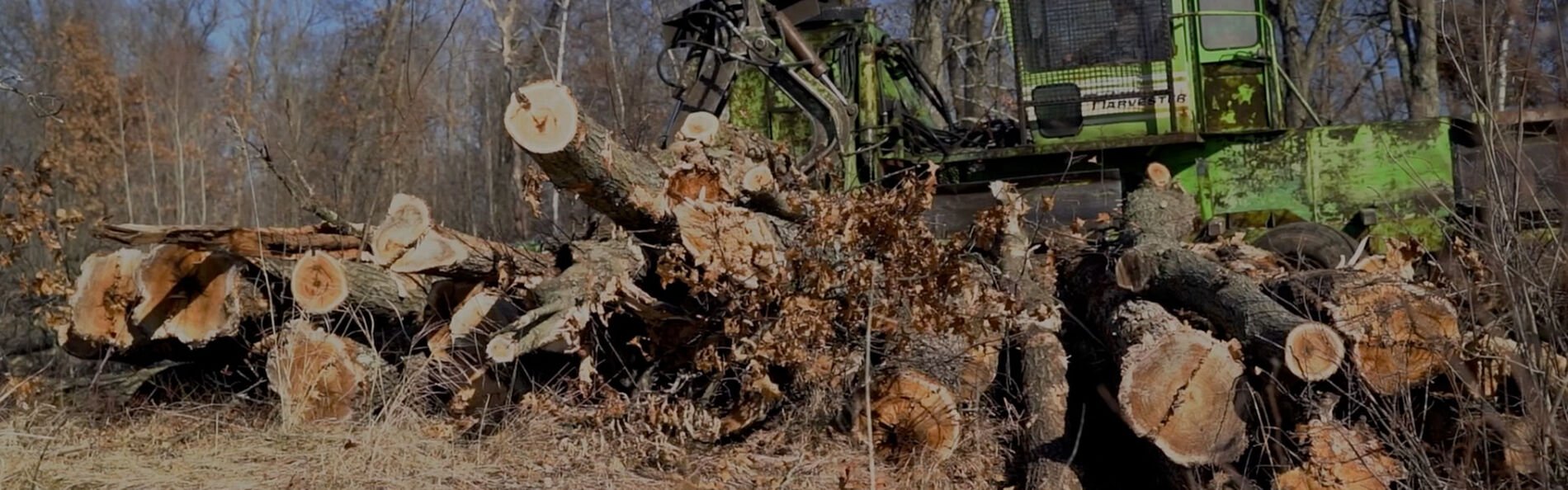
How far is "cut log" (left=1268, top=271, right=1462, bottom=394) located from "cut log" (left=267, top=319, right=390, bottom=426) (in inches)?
156

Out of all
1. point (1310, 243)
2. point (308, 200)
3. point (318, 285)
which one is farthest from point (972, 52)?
point (318, 285)

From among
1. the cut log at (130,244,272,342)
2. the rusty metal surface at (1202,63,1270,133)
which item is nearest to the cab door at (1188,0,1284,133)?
the rusty metal surface at (1202,63,1270,133)

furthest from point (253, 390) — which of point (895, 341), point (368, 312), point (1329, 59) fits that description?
point (1329, 59)

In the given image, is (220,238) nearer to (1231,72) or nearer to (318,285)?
(318,285)

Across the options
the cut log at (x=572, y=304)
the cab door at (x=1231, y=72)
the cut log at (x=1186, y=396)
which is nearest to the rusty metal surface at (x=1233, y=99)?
the cab door at (x=1231, y=72)

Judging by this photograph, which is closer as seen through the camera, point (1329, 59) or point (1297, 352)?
point (1297, 352)

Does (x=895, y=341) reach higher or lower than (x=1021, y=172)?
lower

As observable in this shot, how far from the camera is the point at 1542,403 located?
3875 mm

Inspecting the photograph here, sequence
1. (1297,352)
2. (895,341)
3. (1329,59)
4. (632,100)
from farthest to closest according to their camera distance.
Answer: (1329,59) < (632,100) < (895,341) < (1297,352)

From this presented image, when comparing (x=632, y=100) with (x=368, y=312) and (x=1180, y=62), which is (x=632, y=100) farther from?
(x=368, y=312)

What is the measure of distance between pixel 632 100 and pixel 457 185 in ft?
47.3

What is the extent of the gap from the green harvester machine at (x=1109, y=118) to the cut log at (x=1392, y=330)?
351 cm

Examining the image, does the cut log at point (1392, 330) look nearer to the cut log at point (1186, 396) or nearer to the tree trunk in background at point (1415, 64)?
the cut log at point (1186, 396)

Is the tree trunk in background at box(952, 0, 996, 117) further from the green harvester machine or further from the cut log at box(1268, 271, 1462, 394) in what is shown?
the cut log at box(1268, 271, 1462, 394)
